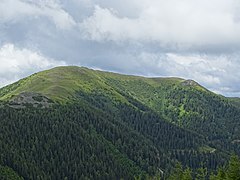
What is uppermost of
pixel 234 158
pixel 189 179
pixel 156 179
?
pixel 234 158

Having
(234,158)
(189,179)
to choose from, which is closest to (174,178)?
(189,179)

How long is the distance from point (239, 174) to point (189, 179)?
57.2 feet

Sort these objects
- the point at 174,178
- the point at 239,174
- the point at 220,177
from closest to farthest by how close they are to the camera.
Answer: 1. the point at 239,174
2. the point at 220,177
3. the point at 174,178

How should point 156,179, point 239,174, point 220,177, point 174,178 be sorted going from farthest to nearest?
point 156,179
point 174,178
point 220,177
point 239,174

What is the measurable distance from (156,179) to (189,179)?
203 ft

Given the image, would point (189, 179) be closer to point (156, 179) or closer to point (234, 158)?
point (234, 158)

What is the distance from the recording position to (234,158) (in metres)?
109

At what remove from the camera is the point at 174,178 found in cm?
13812

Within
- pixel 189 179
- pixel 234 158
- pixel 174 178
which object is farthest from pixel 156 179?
pixel 234 158

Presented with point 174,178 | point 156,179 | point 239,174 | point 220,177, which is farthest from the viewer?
point 156,179

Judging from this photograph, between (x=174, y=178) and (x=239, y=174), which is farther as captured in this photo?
(x=174, y=178)

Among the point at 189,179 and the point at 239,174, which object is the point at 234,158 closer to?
the point at 239,174

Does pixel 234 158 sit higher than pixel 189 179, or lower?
higher

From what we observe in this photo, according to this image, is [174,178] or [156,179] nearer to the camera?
[174,178]
